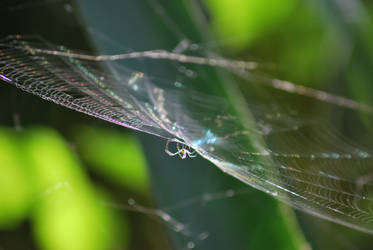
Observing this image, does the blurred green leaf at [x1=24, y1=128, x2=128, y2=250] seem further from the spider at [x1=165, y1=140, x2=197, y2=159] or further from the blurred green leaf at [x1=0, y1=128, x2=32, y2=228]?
the spider at [x1=165, y1=140, x2=197, y2=159]

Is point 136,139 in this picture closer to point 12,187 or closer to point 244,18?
point 12,187

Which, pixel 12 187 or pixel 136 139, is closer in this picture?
pixel 136 139

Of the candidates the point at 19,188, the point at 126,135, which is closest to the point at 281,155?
the point at 126,135

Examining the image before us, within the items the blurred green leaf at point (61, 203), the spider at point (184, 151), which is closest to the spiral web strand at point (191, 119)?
the spider at point (184, 151)

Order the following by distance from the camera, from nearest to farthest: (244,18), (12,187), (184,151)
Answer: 1. (184,151)
2. (12,187)
3. (244,18)

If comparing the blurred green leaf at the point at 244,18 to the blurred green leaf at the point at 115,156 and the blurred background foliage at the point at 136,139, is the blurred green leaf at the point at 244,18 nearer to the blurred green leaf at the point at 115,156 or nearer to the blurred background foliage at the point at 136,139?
the blurred background foliage at the point at 136,139

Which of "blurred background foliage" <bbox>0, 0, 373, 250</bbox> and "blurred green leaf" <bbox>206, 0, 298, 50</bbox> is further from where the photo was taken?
"blurred green leaf" <bbox>206, 0, 298, 50</bbox>

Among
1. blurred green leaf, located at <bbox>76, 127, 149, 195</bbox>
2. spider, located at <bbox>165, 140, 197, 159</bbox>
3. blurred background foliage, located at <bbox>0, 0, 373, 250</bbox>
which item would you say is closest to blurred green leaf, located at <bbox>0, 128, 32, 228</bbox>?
blurred background foliage, located at <bbox>0, 0, 373, 250</bbox>

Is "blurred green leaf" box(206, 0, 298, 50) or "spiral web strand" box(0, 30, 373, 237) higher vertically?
"blurred green leaf" box(206, 0, 298, 50)

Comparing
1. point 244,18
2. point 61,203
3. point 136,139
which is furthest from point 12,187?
point 244,18
